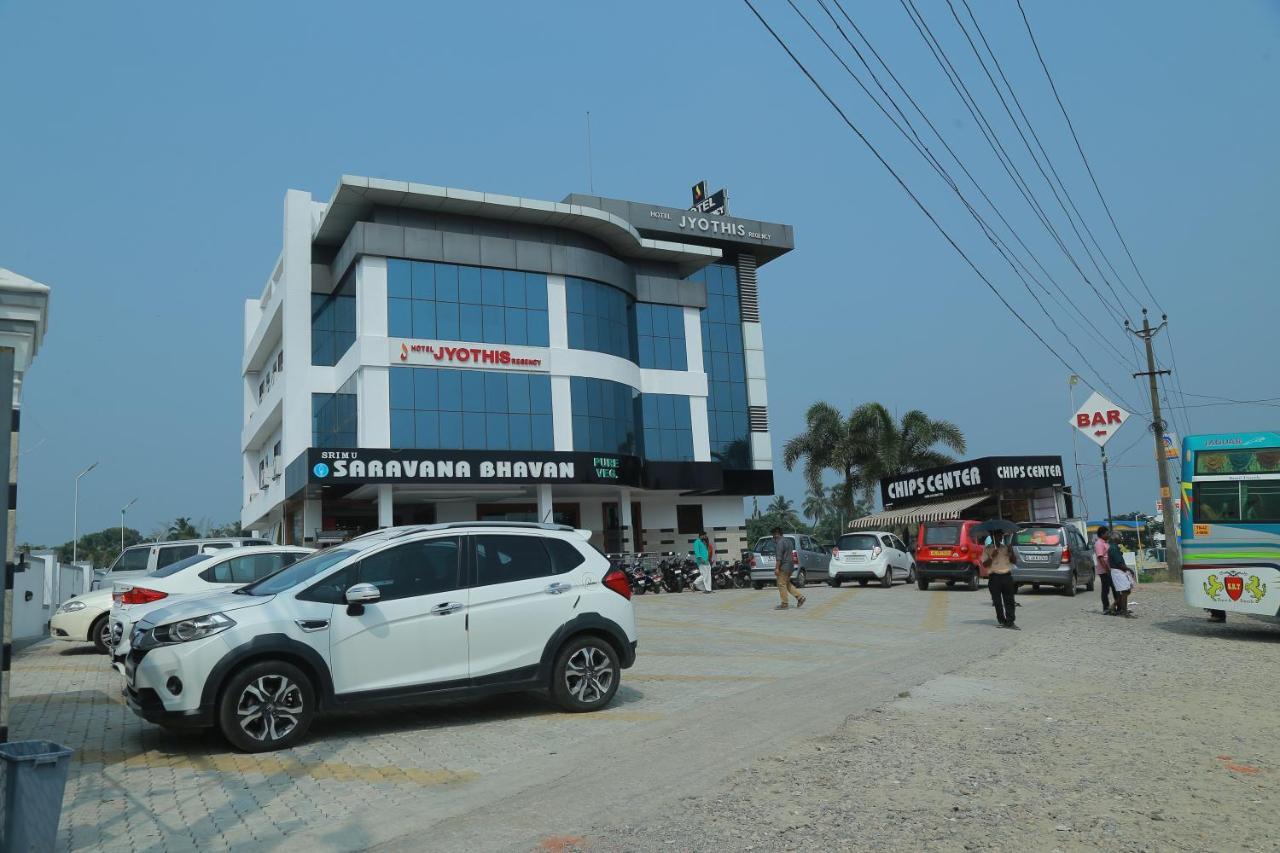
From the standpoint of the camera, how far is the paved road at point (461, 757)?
18.1ft

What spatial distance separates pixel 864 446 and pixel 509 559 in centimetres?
4314

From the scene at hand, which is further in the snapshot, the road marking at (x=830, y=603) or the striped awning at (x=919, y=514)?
the striped awning at (x=919, y=514)

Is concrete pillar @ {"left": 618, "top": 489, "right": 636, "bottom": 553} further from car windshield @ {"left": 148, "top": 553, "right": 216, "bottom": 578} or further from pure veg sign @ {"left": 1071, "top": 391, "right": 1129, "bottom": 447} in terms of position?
car windshield @ {"left": 148, "top": 553, "right": 216, "bottom": 578}

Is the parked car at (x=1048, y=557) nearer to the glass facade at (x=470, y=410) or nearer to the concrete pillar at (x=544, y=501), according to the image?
the concrete pillar at (x=544, y=501)

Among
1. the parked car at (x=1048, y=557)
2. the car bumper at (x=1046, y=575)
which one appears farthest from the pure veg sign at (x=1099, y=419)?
the car bumper at (x=1046, y=575)

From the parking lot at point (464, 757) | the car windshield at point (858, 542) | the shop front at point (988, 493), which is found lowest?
the parking lot at point (464, 757)

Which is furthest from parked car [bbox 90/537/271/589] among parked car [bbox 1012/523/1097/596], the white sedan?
parked car [bbox 1012/523/1097/596]

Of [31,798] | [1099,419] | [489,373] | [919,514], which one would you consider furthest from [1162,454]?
[31,798]

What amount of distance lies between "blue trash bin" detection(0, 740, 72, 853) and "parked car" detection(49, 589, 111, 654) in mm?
11274

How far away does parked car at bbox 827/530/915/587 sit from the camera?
28.6 meters

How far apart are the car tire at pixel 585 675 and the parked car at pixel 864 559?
20.9m

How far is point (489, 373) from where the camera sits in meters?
35.5

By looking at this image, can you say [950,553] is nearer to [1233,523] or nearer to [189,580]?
[1233,523]

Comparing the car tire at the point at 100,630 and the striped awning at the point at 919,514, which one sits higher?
the striped awning at the point at 919,514
